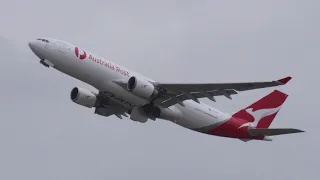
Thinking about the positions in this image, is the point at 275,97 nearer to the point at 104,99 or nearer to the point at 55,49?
the point at 104,99

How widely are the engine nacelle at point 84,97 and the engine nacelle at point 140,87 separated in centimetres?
547

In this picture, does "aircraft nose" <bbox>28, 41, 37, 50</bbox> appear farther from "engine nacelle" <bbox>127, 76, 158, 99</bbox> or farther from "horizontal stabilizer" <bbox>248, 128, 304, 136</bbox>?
"horizontal stabilizer" <bbox>248, 128, 304, 136</bbox>

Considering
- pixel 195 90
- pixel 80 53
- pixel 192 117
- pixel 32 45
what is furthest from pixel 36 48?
pixel 192 117

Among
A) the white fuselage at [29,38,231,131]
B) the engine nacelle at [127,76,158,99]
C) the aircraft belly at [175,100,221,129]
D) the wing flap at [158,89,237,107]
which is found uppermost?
the white fuselage at [29,38,231,131]

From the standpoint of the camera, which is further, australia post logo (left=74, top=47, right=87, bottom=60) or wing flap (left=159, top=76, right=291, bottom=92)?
australia post logo (left=74, top=47, right=87, bottom=60)

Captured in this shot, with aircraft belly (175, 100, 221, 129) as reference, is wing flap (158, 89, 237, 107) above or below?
above

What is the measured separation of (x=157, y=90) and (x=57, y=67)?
7223mm

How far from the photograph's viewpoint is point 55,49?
52.5 meters

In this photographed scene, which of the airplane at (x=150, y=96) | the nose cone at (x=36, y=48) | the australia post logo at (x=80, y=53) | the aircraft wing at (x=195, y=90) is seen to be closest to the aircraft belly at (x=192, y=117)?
the airplane at (x=150, y=96)

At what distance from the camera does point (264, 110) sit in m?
61.3

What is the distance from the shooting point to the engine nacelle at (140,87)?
52812mm

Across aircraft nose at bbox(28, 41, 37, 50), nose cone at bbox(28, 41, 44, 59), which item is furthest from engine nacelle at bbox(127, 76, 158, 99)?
aircraft nose at bbox(28, 41, 37, 50)

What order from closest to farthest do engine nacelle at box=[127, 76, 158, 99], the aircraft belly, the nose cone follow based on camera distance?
1. the nose cone
2. engine nacelle at box=[127, 76, 158, 99]
3. the aircraft belly

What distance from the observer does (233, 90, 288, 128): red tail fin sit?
2383 inches
